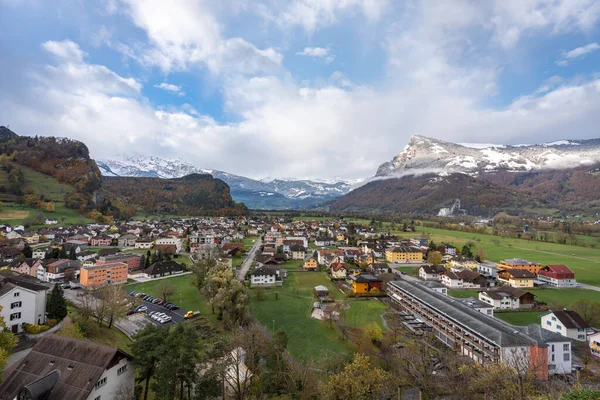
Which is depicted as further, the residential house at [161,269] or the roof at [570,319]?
the residential house at [161,269]

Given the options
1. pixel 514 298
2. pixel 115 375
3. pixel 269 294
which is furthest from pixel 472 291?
pixel 115 375

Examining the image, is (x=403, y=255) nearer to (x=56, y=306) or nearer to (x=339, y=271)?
(x=339, y=271)

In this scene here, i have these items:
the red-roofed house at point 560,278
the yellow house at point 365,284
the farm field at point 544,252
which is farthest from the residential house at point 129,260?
the farm field at point 544,252

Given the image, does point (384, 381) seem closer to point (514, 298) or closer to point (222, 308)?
point (222, 308)

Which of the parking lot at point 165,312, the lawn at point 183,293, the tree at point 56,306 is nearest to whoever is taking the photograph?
the tree at point 56,306

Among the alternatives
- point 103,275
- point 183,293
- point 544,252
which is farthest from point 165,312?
point 544,252

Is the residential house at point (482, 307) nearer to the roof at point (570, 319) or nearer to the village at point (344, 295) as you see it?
the village at point (344, 295)
